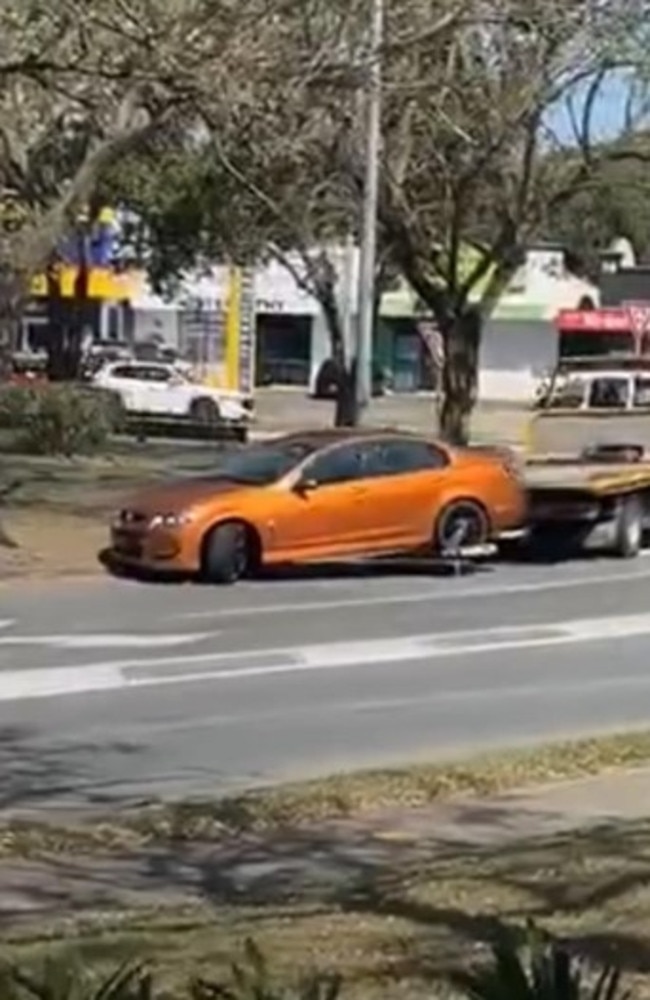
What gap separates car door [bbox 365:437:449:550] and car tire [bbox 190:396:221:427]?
25.8m

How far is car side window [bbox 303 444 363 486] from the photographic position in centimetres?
2661

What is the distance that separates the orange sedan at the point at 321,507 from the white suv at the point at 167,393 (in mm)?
28452

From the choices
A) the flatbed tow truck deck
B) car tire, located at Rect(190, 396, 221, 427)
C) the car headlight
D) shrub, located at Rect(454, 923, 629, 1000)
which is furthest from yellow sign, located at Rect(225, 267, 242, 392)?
shrub, located at Rect(454, 923, 629, 1000)

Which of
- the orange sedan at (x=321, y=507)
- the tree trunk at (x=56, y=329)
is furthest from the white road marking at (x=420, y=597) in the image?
the tree trunk at (x=56, y=329)

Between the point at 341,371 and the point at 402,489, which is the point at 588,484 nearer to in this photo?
the point at 402,489

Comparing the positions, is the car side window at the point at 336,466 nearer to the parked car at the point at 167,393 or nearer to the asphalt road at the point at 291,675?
the asphalt road at the point at 291,675

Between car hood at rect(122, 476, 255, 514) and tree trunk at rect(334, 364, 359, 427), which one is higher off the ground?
tree trunk at rect(334, 364, 359, 427)

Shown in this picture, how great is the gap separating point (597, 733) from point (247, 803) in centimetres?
351

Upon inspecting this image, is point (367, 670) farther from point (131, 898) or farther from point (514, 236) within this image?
point (514, 236)

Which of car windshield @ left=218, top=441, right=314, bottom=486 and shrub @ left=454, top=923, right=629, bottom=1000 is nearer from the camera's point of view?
shrub @ left=454, top=923, right=629, bottom=1000

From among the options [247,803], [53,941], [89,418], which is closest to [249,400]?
[89,418]

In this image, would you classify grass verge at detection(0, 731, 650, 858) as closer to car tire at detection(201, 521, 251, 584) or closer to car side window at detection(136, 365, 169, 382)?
car tire at detection(201, 521, 251, 584)

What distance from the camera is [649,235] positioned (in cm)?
8444

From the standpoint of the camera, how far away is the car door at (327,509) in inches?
1022
